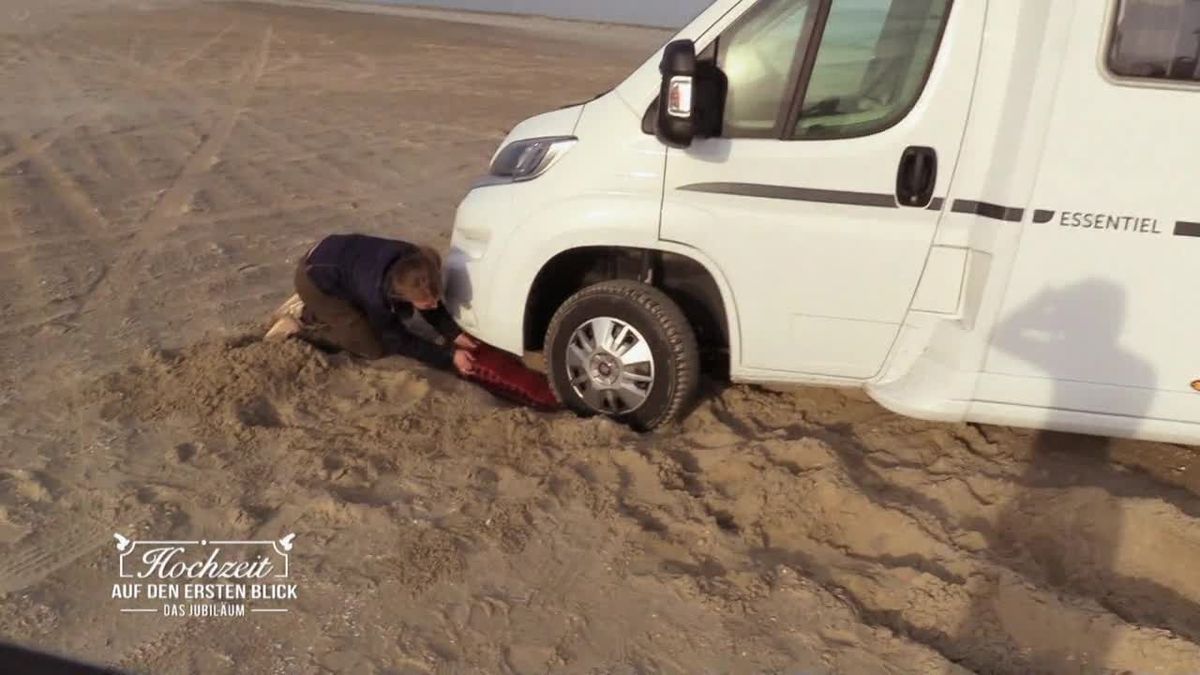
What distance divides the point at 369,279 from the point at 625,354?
163 centimetres

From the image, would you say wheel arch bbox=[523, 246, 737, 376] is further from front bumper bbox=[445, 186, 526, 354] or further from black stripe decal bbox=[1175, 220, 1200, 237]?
black stripe decal bbox=[1175, 220, 1200, 237]

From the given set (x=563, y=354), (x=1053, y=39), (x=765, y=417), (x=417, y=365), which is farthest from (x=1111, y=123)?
(x=417, y=365)

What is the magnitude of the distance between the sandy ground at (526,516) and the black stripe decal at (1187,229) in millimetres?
1167

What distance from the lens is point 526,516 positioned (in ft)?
14.9

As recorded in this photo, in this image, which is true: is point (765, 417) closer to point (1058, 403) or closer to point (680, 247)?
point (680, 247)

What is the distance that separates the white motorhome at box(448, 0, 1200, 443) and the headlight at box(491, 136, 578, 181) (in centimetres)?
1

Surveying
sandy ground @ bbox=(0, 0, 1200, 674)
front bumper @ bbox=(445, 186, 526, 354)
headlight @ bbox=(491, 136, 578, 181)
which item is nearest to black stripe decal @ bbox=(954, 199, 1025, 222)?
sandy ground @ bbox=(0, 0, 1200, 674)

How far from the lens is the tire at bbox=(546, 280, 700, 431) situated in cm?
504

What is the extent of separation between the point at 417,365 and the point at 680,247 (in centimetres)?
195

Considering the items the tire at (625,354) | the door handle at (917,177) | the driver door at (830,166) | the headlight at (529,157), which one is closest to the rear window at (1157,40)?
the driver door at (830,166)

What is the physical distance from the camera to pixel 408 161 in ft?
37.8

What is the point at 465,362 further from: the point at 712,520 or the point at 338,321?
the point at 712,520

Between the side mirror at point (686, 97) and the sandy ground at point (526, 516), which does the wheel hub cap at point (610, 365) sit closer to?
the sandy ground at point (526, 516)

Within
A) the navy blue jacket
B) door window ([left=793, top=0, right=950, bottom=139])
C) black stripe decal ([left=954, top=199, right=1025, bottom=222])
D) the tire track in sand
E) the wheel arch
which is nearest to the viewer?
black stripe decal ([left=954, top=199, right=1025, bottom=222])
